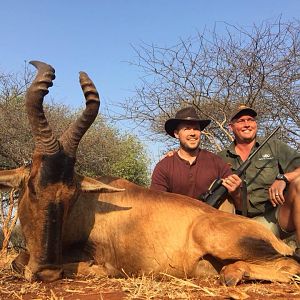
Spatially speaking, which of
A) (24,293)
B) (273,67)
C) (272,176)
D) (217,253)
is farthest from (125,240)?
(273,67)

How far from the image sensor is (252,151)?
7.18 meters

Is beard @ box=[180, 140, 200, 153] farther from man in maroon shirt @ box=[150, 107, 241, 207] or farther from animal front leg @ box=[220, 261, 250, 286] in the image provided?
animal front leg @ box=[220, 261, 250, 286]

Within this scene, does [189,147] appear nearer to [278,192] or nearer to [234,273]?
[278,192]

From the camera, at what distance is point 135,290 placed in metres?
3.92

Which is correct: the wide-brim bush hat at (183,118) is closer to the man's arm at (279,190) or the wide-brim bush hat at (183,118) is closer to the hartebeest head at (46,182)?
the man's arm at (279,190)

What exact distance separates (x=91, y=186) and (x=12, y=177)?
2.53 ft

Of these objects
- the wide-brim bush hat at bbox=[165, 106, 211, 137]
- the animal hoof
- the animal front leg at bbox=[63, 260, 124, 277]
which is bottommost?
the animal front leg at bbox=[63, 260, 124, 277]

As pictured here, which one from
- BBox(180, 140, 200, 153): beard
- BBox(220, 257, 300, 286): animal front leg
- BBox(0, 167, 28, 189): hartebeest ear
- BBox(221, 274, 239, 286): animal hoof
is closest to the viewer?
BBox(221, 274, 239, 286): animal hoof

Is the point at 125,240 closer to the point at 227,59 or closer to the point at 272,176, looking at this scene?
the point at 272,176

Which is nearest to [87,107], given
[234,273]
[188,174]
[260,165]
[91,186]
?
[91,186]

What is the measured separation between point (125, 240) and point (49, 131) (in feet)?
4.42

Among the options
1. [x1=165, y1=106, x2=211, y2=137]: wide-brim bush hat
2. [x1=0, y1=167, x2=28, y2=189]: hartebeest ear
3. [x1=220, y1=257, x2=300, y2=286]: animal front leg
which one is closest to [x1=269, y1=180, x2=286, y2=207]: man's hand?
[x1=165, y1=106, x2=211, y2=137]: wide-brim bush hat

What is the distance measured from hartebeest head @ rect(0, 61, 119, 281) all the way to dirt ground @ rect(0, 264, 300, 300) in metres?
0.22

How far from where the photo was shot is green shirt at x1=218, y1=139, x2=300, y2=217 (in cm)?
702
